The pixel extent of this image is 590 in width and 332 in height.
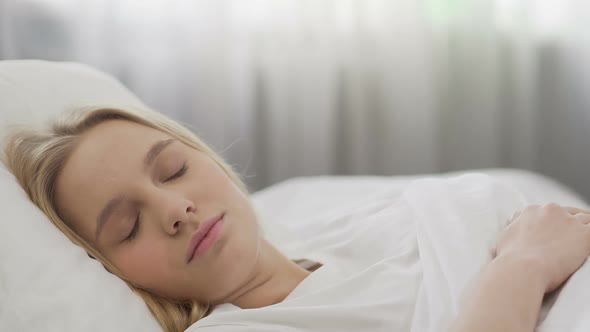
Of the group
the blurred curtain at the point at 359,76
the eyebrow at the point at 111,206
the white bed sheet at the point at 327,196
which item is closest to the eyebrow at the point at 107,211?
the eyebrow at the point at 111,206

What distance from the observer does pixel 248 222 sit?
3.11 feet

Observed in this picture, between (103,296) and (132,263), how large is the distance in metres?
0.09

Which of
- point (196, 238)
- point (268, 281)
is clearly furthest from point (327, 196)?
point (196, 238)

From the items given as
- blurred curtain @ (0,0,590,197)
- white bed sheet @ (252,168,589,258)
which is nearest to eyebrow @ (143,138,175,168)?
white bed sheet @ (252,168,589,258)

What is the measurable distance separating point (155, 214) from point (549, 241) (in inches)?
20.5

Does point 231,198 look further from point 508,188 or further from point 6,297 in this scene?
point 508,188

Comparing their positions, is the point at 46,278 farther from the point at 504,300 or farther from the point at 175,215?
the point at 504,300

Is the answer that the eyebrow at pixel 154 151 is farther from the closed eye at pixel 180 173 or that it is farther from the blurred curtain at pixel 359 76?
the blurred curtain at pixel 359 76

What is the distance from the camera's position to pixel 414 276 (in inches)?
34.9

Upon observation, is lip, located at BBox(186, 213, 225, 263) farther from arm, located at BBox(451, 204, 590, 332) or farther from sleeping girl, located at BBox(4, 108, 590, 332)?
arm, located at BBox(451, 204, 590, 332)

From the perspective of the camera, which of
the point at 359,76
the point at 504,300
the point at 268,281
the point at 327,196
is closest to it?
the point at 504,300

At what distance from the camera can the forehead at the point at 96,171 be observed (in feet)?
2.96

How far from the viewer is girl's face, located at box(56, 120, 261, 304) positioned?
0.88m

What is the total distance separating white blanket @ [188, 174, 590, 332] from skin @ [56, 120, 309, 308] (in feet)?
0.19
